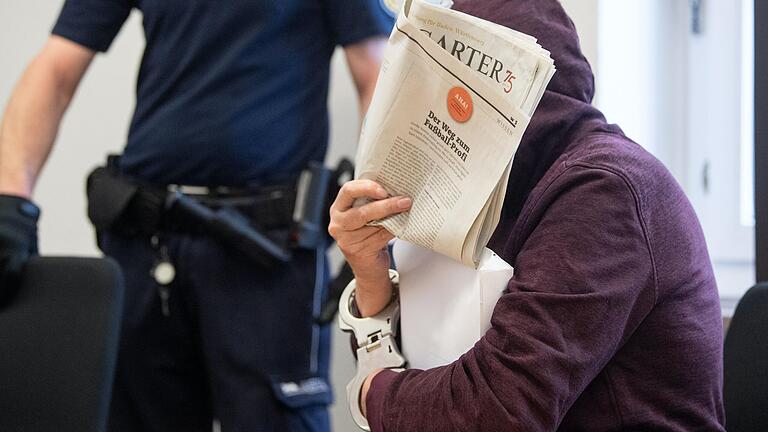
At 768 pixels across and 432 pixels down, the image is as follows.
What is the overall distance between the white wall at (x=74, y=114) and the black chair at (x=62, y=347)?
108 centimetres

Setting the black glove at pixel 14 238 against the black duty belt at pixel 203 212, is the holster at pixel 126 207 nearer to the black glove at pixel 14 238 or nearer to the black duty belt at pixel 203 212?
the black duty belt at pixel 203 212

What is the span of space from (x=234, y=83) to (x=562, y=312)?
0.86m

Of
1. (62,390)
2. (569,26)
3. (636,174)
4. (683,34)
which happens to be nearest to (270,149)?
(62,390)

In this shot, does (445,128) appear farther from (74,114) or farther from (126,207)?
(74,114)

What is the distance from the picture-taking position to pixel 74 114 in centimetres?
224

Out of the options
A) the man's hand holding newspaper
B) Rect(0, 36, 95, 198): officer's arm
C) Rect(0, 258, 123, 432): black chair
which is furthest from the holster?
the man's hand holding newspaper

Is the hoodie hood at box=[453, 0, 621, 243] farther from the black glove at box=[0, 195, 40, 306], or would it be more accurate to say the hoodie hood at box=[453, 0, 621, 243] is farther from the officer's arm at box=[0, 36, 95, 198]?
the officer's arm at box=[0, 36, 95, 198]

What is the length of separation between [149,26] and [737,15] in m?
1.33

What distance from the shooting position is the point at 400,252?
3.15 feet

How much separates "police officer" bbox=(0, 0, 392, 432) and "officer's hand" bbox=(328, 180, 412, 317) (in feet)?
1.60

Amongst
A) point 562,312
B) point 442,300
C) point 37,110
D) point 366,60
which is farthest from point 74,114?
point 562,312

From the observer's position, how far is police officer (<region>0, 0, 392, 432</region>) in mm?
1478

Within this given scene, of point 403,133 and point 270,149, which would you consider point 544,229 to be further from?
point 270,149

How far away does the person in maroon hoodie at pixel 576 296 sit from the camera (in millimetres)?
788
